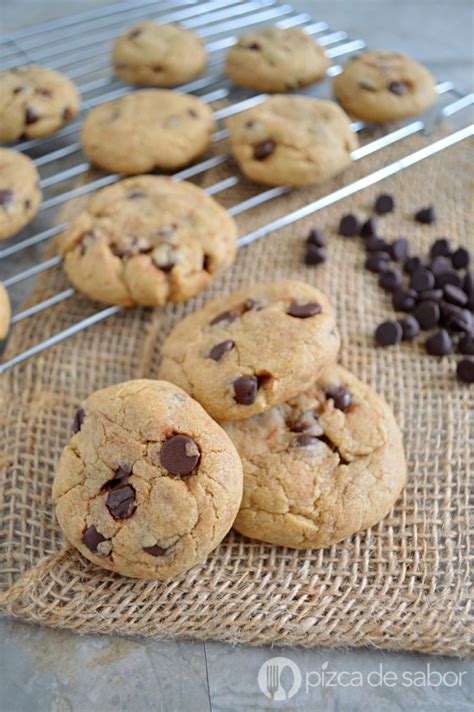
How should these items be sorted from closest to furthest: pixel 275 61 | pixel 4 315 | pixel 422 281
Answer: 1. pixel 4 315
2. pixel 422 281
3. pixel 275 61

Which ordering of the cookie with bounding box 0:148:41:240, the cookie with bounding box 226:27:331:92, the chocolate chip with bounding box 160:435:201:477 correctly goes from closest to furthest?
the chocolate chip with bounding box 160:435:201:477 < the cookie with bounding box 0:148:41:240 < the cookie with bounding box 226:27:331:92

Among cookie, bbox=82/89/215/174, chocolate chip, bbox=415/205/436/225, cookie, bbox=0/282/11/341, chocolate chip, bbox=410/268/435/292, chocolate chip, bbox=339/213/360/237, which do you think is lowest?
chocolate chip, bbox=410/268/435/292

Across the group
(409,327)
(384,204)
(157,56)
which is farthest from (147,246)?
(157,56)

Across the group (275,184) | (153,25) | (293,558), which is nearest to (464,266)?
(275,184)

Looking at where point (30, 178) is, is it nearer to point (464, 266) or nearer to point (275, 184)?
point (275, 184)

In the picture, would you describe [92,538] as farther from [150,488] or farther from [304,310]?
[304,310]

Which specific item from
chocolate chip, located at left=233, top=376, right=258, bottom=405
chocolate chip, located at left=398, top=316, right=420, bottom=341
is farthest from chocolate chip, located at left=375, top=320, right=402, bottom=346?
chocolate chip, located at left=233, top=376, right=258, bottom=405

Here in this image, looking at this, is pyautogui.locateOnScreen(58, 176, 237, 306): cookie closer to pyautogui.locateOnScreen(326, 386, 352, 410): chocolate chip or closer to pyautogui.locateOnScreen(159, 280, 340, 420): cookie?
pyautogui.locateOnScreen(159, 280, 340, 420): cookie
